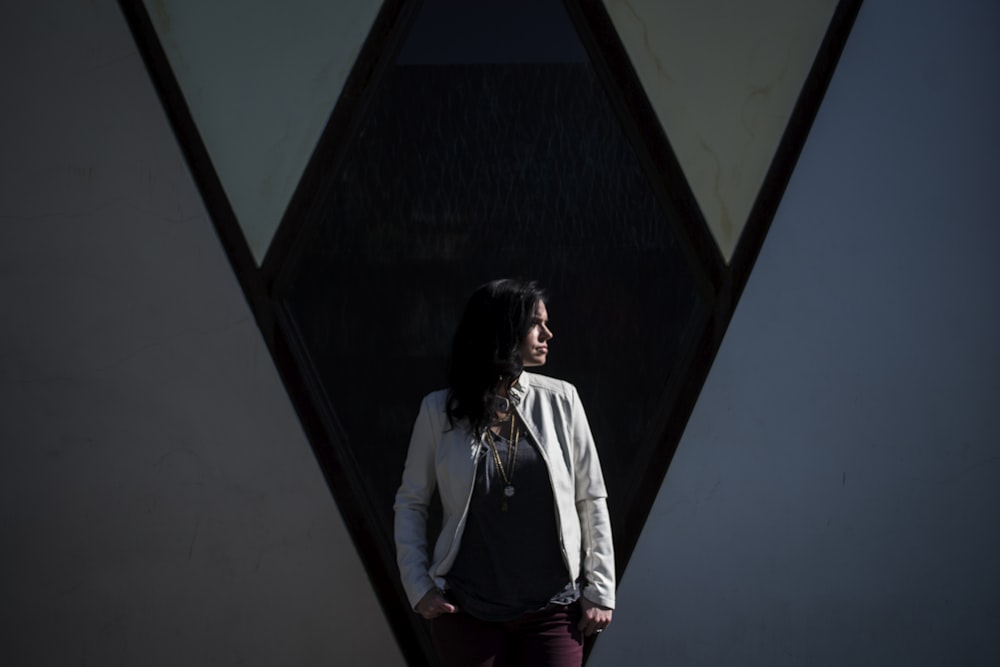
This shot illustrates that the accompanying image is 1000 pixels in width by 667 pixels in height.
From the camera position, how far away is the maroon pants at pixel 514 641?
6.80 feet

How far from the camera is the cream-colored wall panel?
113 inches

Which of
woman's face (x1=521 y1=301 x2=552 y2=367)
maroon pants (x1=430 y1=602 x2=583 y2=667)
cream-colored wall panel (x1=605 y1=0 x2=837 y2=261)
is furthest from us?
cream-colored wall panel (x1=605 y1=0 x2=837 y2=261)

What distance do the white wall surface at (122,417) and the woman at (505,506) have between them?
0.85 meters

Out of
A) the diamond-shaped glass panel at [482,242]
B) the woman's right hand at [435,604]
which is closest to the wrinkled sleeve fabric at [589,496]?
the woman's right hand at [435,604]

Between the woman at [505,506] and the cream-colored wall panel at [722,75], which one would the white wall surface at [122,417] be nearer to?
the woman at [505,506]

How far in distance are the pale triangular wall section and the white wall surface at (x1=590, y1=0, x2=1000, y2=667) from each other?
132 centimetres

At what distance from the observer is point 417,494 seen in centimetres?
221

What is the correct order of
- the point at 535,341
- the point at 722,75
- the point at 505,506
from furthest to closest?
the point at 722,75 → the point at 535,341 → the point at 505,506

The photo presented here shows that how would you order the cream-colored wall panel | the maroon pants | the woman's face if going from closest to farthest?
the maroon pants
the woman's face
the cream-colored wall panel

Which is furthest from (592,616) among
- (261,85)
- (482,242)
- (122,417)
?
(261,85)

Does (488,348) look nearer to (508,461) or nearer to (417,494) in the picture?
(508,461)

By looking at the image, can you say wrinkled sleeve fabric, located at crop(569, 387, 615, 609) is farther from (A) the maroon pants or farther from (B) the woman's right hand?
(B) the woman's right hand

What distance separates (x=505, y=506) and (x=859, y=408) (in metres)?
1.32

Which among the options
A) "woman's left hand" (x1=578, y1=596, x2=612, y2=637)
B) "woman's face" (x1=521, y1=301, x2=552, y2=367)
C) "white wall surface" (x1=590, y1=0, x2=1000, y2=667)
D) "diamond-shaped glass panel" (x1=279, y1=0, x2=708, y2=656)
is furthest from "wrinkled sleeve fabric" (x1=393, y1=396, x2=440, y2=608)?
"white wall surface" (x1=590, y1=0, x2=1000, y2=667)
